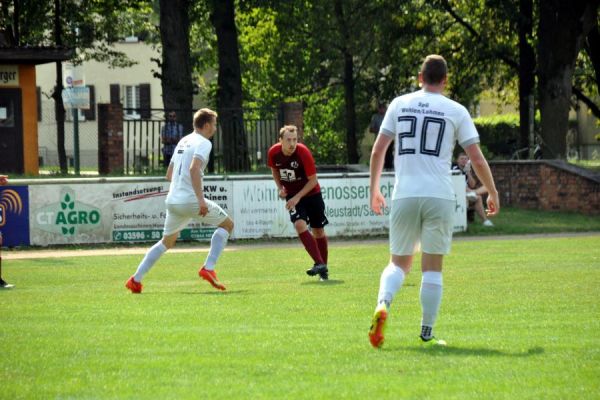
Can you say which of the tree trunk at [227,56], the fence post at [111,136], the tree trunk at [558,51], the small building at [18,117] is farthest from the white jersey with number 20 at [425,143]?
the tree trunk at [558,51]

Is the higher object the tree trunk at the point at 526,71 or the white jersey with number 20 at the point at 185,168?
the tree trunk at the point at 526,71

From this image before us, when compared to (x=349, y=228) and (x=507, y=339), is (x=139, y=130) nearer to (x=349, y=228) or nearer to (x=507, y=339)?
(x=349, y=228)

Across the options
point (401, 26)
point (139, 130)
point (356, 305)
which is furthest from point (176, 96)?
point (356, 305)

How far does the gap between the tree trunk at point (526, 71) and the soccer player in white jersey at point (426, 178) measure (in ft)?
87.6

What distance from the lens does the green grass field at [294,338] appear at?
684cm

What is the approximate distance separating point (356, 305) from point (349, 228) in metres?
13.2

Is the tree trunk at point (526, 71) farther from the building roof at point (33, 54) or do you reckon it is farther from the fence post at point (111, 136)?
the building roof at point (33, 54)

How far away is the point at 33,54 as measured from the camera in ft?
98.2

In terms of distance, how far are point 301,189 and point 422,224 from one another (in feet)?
21.8

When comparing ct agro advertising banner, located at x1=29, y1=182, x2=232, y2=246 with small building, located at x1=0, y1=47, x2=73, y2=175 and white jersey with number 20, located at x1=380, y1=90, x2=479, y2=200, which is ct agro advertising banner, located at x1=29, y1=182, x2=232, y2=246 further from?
white jersey with number 20, located at x1=380, y1=90, x2=479, y2=200

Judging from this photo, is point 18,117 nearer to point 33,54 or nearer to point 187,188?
point 33,54

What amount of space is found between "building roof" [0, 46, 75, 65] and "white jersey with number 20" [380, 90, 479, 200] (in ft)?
74.2

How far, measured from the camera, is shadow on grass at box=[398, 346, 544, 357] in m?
8.00

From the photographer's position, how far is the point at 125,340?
8.84 metres
